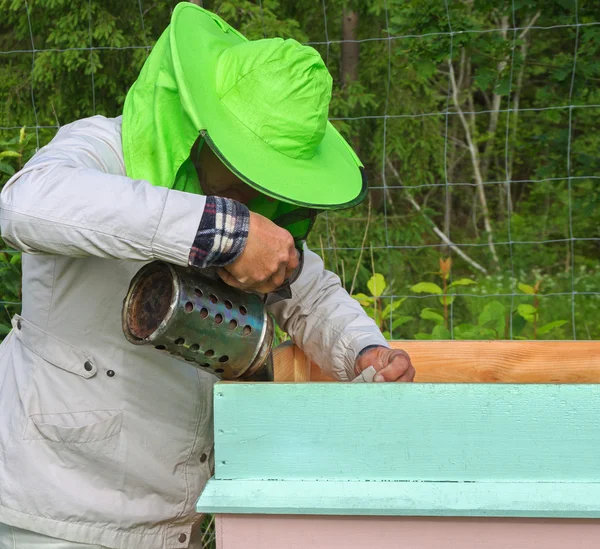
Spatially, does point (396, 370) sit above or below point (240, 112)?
below

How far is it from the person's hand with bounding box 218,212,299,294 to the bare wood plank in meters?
0.87

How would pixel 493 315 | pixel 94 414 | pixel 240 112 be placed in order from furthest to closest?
pixel 493 315
pixel 94 414
pixel 240 112

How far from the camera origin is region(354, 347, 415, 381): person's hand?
1690mm

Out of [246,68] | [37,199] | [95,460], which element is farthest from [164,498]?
[246,68]

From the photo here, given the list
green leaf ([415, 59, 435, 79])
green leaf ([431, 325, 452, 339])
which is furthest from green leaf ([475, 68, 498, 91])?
green leaf ([431, 325, 452, 339])

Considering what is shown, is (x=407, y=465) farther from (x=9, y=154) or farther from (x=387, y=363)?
(x=9, y=154)

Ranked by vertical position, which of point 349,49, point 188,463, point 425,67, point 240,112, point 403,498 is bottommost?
point 349,49

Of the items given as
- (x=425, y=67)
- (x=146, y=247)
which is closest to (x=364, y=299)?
(x=425, y=67)

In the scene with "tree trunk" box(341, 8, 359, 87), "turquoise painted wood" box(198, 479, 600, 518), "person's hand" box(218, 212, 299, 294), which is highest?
"person's hand" box(218, 212, 299, 294)

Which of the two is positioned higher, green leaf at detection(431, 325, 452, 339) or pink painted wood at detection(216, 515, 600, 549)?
pink painted wood at detection(216, 515, 600, 549)

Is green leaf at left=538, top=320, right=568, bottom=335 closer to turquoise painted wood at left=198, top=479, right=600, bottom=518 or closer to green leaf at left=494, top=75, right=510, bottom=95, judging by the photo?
green leaf at left=494, top=75, right=510, bottom=95

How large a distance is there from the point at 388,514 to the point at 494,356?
1093 millimetres

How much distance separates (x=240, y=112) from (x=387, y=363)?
24.3 inches

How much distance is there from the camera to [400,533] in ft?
4.00
